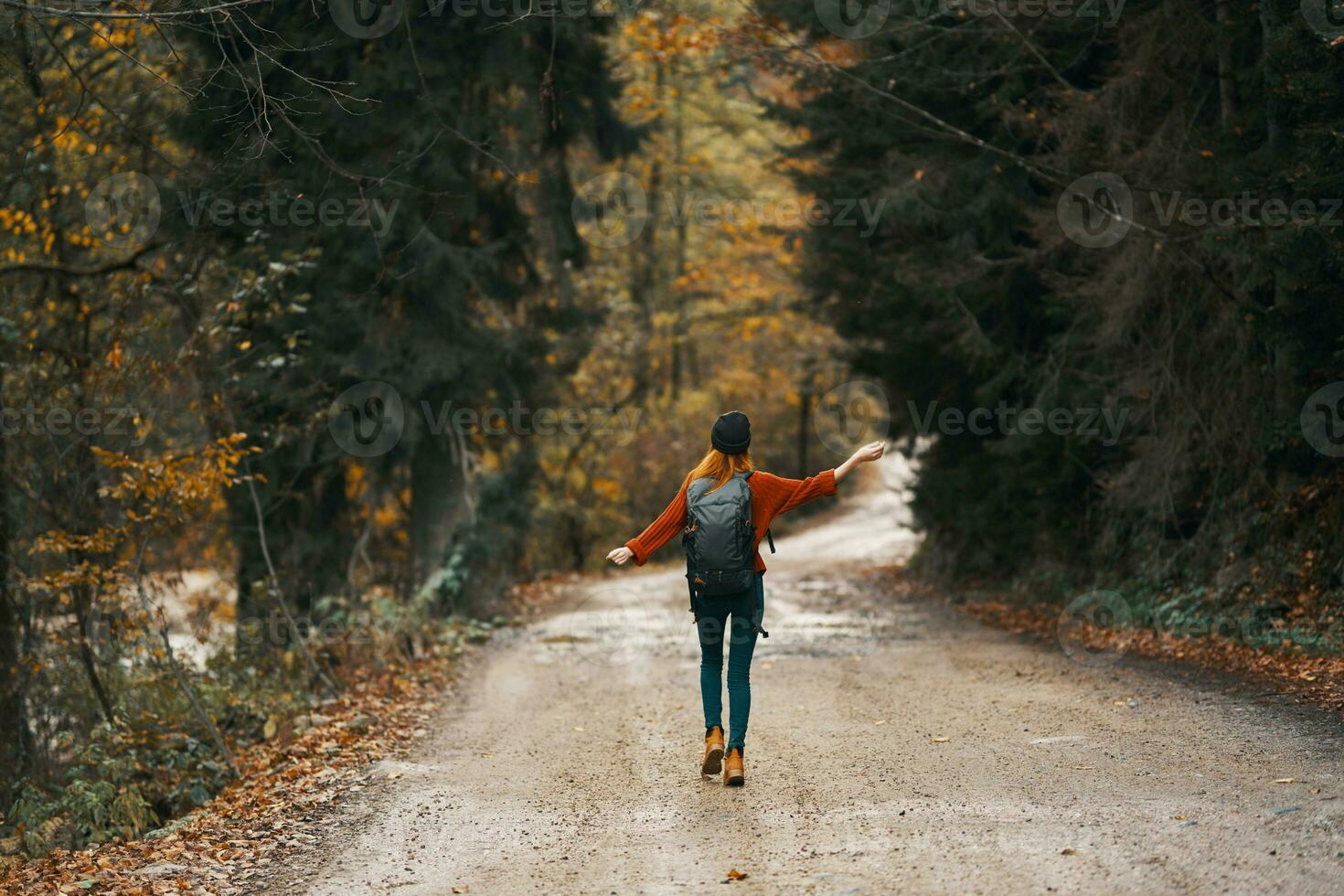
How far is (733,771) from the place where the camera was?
725 centimetres

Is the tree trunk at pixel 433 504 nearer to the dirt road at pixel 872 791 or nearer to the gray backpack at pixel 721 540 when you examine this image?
the dirt road at pixel 872 791

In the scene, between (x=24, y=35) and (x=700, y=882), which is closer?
(x=700, y=882)

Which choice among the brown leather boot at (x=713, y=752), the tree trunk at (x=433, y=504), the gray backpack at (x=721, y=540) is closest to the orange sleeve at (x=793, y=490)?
the gray backpack at (x=721, y=540)

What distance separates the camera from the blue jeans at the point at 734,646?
7184 millimetres

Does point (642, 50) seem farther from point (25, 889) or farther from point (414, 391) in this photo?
point (25, 889)

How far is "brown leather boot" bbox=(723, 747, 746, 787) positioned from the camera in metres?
7.23

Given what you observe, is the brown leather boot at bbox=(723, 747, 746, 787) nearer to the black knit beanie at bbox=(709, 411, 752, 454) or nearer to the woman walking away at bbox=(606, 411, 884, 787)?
the woman walking away at bbox=(606, 411, 884, 787)

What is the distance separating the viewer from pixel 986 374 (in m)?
16.8

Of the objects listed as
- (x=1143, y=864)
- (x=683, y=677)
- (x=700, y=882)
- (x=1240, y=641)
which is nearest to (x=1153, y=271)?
(x=1240, y=641)

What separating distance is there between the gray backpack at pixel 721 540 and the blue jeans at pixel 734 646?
133mm

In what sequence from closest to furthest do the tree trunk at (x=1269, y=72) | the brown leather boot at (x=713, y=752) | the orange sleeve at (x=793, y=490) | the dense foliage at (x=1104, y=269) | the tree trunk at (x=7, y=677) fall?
the orange sleeve at (x=793, y=490) → the brown leather boot at (x=713, y=752) → the tree trunk at (x=1269, y=72) → the dense foliage at (x=1104, y=269) → the tree trunk at (x=7, y=677)

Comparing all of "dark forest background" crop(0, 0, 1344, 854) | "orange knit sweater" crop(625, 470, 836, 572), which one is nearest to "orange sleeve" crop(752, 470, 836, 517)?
"orange knit sweater" crop(625, 470, 836, 572)

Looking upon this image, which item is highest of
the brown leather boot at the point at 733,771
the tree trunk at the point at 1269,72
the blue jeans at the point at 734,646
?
the tree trunk at the point at 1269,72

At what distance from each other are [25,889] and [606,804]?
328 cm
